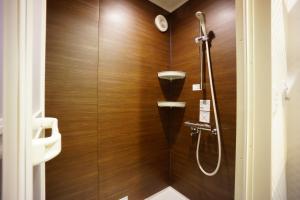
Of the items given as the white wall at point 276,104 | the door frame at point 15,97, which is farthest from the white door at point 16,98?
the white wall at point 276,104

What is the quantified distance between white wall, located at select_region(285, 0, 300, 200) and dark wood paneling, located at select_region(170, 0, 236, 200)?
31 cm

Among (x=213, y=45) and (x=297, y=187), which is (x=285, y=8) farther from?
(x=297, y=187)

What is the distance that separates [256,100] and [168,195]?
148cm

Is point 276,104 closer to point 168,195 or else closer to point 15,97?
point 15,97

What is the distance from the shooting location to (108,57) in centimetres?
113

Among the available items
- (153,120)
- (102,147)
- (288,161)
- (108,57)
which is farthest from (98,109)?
(288,161)

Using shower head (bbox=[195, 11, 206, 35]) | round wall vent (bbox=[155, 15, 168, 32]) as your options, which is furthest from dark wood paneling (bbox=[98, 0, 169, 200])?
shower head (bbox=[195, 11, 206, 35])

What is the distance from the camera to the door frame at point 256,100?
Answer: 0.47m

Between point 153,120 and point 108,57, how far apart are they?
78 cm

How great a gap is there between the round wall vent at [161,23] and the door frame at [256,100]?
3.62 ft

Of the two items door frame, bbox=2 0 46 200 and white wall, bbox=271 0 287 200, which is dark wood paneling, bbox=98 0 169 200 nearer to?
door frame, bbox=2 0 46 200

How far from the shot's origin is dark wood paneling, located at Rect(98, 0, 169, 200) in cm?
112

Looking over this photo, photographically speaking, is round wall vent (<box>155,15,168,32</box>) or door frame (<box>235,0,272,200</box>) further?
round wall vent (<box>155,15,168,32</box>)

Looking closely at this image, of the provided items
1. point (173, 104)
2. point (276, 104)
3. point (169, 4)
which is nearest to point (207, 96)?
point (173, 104)
